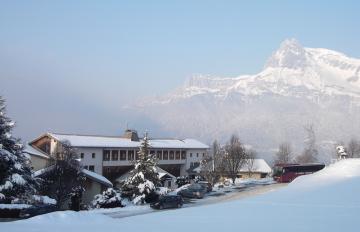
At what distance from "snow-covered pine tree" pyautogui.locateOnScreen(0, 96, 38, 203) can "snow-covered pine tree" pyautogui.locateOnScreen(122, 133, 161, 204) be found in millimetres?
13736

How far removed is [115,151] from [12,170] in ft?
117

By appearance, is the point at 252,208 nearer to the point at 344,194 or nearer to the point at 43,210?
the point at 344,194

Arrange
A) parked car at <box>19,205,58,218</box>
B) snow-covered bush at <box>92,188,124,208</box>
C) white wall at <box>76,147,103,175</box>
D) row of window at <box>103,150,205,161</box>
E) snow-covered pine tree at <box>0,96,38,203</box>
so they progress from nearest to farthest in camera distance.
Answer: parked car at <box>19,205,58,218</box>
snow-covered pine tree at <box>0,96,38,203</box>
snow-covered bush at <box>92,188,124,208</box>
white wall at <box>76,147,103,175</box>
row of window at <box>103,150,205,161</box>

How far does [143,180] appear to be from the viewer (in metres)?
48.5

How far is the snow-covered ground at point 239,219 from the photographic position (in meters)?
14.4

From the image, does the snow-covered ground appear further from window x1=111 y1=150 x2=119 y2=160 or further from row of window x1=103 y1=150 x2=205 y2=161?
window x1=111 y1=150 x2=119 y2=160

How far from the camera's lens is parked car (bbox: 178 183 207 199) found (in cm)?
5419

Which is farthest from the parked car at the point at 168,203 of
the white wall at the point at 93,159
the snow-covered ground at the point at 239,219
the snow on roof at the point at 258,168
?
the snow on roof at the point at 258,168

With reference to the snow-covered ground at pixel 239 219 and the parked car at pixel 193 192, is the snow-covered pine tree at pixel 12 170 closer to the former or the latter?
the snow-covered ground at pixel 239 219

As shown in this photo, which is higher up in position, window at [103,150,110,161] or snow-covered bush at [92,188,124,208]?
window at [103,150,110,161]

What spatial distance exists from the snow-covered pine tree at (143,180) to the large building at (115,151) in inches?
373

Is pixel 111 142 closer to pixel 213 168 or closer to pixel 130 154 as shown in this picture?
pixel 130 154

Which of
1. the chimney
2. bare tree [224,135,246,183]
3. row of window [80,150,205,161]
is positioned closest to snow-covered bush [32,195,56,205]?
row of window [80,150,205,161]

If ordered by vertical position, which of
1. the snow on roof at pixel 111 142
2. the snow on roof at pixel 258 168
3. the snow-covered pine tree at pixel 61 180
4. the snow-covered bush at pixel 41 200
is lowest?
the snow-covered bush at pixel 41 200
